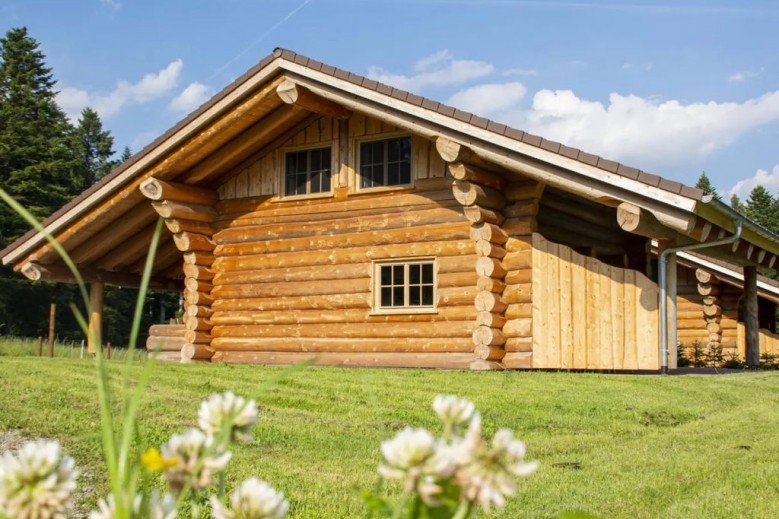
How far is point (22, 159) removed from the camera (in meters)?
38.9

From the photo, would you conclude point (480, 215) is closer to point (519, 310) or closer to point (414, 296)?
point (519, 310)

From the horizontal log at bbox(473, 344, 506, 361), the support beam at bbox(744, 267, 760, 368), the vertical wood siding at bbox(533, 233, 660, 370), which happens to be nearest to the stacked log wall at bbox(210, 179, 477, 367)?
the horizontal log at bbox(473, 344, 506, 361)

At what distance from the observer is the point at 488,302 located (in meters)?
13.0

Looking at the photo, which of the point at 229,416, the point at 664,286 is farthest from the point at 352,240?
the point at 229,416

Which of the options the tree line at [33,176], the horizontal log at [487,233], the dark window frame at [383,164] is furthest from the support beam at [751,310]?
the tree line at [33,176]

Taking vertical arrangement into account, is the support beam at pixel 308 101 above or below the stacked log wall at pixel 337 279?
above

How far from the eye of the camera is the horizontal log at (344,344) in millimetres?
13602

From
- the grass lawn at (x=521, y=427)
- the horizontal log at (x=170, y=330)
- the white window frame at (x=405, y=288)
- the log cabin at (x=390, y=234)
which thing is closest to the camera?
the grass lawn at (x=521, y=427)

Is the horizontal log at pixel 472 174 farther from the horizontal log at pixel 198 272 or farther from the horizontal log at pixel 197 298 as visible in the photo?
the horizontal log at pixel 197 298

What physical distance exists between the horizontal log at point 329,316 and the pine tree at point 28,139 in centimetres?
2305

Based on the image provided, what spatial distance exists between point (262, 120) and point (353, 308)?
12.2 ft

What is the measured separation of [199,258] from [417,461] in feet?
50.4

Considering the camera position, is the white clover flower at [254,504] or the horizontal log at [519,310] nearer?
the white clover flower at [254,504]

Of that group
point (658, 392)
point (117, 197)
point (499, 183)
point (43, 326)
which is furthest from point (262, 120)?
point (43, 326)
